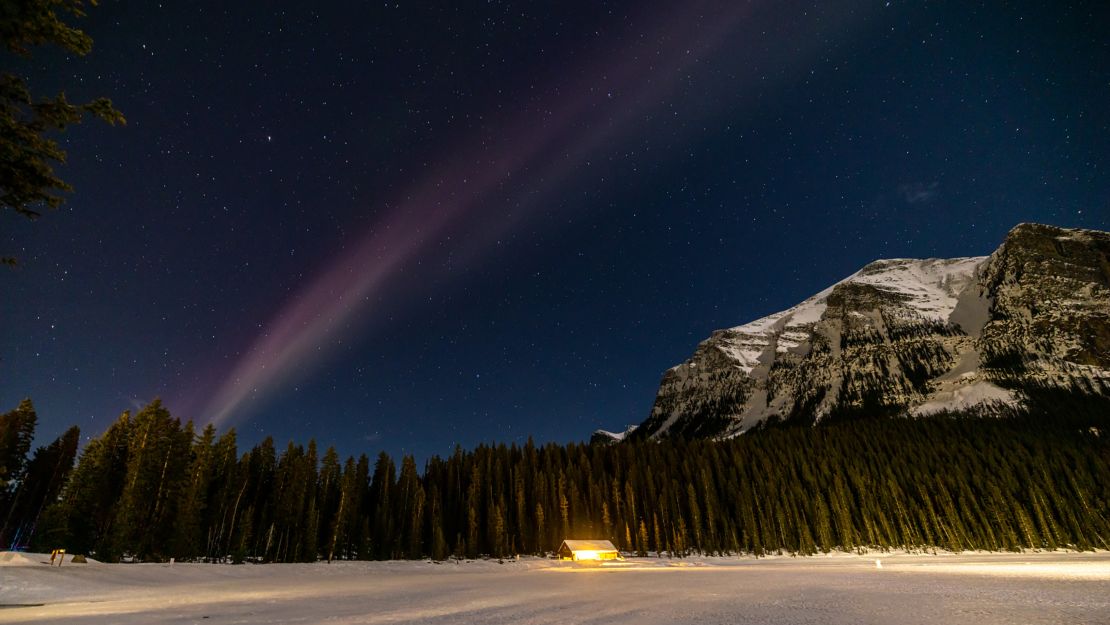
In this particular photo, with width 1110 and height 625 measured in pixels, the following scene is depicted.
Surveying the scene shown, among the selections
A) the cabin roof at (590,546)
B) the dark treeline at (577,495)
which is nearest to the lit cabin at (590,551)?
the cabin roof at (590,546)

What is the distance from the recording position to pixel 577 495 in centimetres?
10275

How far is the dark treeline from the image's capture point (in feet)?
223

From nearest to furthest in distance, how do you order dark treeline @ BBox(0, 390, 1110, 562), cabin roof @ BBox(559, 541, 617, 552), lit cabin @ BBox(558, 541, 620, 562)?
1. dark treeline @ BBox(0, 390, 1110, 562)
2. lit cabin @ BBox(558, 541, 620, 562)
3. cabin roof @ BBox(559, 541, 617, 552)

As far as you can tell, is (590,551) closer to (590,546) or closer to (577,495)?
(590,546)

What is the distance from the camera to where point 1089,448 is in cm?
11175

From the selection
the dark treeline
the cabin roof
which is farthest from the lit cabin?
the dark treeline

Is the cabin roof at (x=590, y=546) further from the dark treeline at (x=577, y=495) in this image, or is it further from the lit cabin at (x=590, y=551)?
the dark treeline at (x=577, y=495)

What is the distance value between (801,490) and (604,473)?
41239mm

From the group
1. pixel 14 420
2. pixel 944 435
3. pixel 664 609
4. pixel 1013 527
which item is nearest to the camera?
pixel 664 609

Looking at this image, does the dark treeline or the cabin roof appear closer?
the dark treeline

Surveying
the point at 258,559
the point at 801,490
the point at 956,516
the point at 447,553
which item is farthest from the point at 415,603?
the point at 956,516

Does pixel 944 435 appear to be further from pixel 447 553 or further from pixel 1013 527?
pixel 447 553

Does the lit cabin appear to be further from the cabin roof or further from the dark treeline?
the dark treeline

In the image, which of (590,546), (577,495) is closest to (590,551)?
(590,546)
